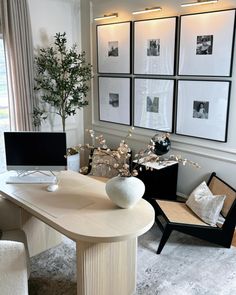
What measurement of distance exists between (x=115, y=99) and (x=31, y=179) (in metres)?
2.07

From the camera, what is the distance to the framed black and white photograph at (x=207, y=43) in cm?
300

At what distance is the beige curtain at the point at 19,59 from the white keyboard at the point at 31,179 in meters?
1.44

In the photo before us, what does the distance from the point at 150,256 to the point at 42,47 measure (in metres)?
2.98

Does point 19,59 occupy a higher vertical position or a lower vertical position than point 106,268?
higher

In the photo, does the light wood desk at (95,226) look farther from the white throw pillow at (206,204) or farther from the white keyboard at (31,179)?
the white throw pillow at (206,204)

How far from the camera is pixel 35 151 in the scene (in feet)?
8.29

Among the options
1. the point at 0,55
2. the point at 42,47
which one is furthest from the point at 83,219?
the point at 42,47

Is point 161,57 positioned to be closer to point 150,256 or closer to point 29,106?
point 29,106

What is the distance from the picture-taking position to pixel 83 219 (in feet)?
6.31

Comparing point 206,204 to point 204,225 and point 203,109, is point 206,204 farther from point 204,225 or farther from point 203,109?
point 203,109

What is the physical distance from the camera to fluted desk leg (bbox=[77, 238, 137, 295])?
1.87 m

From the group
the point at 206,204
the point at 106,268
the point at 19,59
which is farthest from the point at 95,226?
the point at 19,59

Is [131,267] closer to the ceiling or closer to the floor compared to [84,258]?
closer to the floor

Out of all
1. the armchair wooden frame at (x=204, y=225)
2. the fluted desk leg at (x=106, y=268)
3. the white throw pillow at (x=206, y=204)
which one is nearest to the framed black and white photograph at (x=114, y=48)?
the white throw pillow at (x=206, y=204)
